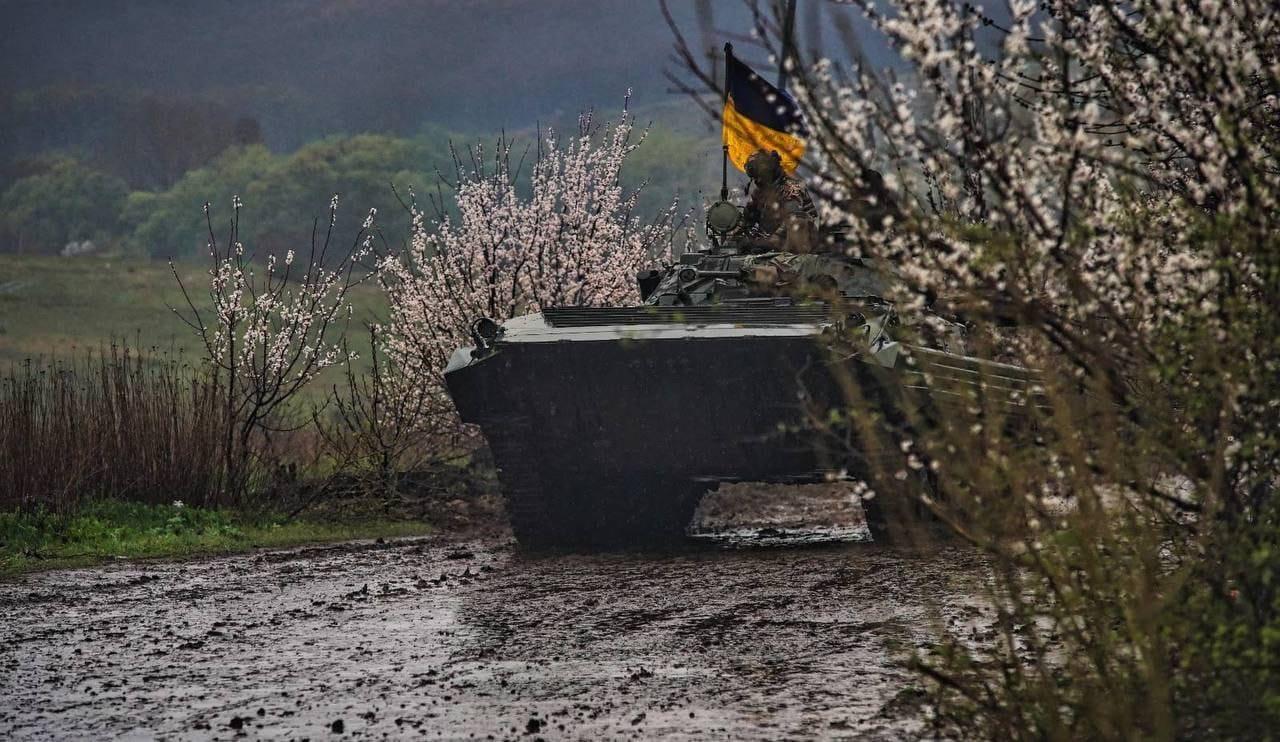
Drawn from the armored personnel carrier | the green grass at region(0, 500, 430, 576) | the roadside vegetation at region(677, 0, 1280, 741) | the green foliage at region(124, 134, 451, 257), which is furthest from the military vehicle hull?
the green foliage at region(124, 134, 451, 257)

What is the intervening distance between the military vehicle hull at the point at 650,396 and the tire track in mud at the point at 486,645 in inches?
23.6

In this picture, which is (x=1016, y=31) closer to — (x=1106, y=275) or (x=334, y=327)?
(x=1106, y=275)

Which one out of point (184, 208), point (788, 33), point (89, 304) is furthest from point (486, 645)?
point (184, 208)

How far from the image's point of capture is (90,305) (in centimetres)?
5825

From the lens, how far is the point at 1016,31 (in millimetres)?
4758

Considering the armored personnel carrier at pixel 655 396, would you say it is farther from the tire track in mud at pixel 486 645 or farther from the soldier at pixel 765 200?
the soldier at pixel 765 200

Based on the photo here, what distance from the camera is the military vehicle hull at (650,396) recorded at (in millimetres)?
10477

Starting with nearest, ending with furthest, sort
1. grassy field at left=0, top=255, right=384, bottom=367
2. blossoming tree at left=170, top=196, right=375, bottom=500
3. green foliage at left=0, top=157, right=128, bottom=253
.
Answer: blossoming tree at left=170, top=196, right=375, bottom=500 → grassy field at left=0, top=255, right=384, bottom=367 → green foliage at left=0, top=157, right=128, bottom=253

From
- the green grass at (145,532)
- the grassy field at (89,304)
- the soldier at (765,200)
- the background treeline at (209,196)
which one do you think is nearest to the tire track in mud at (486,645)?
the green grass at (145,532)

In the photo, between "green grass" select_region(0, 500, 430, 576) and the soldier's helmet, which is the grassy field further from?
the soldier's helmet

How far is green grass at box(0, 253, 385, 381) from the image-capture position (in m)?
52.3

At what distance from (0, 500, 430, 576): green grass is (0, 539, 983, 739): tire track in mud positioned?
83 centimetres

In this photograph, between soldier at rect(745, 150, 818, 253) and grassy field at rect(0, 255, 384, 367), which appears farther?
grassy field at rect(0, 255, 384, 367)

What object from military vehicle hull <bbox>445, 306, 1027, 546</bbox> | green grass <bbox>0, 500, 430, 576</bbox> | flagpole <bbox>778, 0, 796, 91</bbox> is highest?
flagpole <bbox>778, 0, 796, 91</bbox>
